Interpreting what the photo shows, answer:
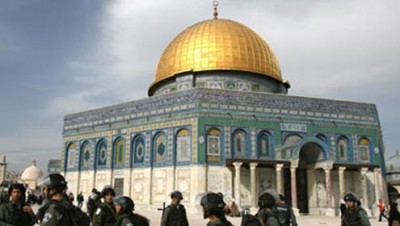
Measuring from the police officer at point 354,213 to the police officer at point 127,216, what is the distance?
3.43 metres

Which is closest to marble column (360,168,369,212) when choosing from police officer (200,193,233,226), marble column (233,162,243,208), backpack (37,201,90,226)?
marble column (233,162,243,208)

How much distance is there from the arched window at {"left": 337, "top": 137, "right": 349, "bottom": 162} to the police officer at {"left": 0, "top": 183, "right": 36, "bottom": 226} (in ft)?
76.2

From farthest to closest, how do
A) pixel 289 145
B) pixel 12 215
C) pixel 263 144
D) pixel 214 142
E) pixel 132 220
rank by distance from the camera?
1. pixel 263 144
2. pixel 289 145
3. pixel 214 142
4. pixel 12 215
5. pixel 132 220

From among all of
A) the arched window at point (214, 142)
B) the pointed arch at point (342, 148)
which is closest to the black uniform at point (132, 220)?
the arched window at point (214, 142)

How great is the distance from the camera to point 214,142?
24141 millimetres

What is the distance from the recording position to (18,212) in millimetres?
5020

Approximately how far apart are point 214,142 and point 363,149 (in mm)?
9323

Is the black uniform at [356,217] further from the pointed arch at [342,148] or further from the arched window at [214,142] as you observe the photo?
the pointed arch at [342,148]

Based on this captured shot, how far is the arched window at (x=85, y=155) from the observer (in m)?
29.0

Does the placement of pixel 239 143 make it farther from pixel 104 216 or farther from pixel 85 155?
pixel 104 216

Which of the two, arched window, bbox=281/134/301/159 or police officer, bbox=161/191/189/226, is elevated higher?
arched window, bbox=281/134/301/159

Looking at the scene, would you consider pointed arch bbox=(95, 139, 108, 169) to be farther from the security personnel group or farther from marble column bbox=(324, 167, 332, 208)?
the security personnel group

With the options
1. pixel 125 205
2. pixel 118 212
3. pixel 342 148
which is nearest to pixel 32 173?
pixel 342 148

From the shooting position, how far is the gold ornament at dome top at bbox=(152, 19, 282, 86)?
1137 inches
